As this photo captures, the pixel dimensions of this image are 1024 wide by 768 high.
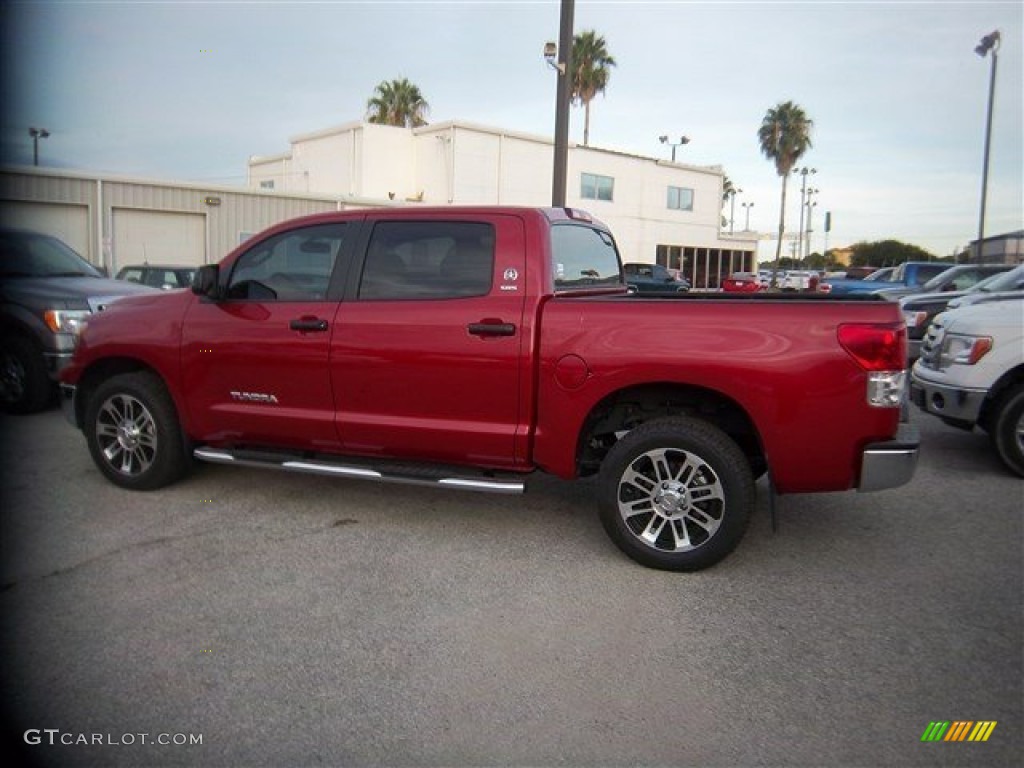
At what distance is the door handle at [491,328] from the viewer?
431cm

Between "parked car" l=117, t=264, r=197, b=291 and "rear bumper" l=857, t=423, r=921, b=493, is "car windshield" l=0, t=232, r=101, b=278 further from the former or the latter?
"rear bumper" l=857, t=423, r=921, b=493

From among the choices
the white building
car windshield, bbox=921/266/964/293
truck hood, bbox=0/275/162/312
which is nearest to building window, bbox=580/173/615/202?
the white building

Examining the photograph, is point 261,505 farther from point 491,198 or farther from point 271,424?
point 491,198

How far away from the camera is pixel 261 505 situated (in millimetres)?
5215

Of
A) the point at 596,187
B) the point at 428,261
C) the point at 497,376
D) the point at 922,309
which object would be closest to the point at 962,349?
the point at 497,376

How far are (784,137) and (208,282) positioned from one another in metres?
62.2

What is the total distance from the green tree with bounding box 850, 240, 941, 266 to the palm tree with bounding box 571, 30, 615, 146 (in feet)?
92.8

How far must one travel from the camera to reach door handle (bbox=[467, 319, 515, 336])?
4.31 meters

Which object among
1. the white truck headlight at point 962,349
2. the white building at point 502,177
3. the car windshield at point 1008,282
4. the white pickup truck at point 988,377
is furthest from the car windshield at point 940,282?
the white building at point 502,177

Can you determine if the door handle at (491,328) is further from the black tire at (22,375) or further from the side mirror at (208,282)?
the black tire at (22,375)

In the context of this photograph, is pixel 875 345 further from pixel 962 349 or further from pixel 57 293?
pixel 57 293

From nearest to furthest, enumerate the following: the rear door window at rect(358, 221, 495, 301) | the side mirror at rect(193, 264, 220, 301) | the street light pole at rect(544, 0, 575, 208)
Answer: the rear door window at rect(358, 221, 495, 301)
the side mirror at rect(193, 264, 220, 301)
the street light pole at rect(544, 0, 575, 208)

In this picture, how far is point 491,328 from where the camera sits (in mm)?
4344

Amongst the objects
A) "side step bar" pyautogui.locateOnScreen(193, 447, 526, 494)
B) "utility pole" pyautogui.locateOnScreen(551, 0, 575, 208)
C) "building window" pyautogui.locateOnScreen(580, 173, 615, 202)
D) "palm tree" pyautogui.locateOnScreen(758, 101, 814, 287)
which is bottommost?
"side step bar" pyautogui.locateOnScreen(193, 447, 526, 494)
